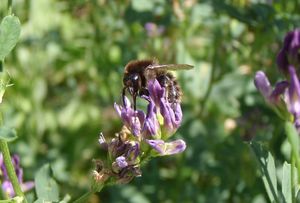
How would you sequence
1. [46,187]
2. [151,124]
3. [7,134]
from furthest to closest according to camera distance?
[46,187] < [151,124] < [7,134]

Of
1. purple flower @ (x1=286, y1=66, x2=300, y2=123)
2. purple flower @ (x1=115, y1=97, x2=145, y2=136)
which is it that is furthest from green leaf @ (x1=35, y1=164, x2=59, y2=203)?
purple flower @ (x1=286, y1=66, x2=300, y2=123)

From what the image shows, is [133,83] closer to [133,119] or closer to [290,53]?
[133,119]

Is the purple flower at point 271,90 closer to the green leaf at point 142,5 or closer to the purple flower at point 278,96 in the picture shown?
the purple flower at point 278,96

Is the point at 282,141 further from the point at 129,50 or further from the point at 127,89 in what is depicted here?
the point at 127,89

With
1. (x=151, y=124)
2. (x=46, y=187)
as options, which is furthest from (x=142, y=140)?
(x=46, y=187)

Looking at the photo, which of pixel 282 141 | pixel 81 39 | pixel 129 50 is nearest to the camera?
pixel 282 141

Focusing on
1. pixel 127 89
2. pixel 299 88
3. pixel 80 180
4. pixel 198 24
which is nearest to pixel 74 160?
pixel 80 180
